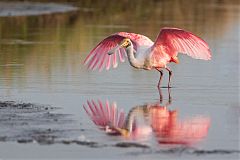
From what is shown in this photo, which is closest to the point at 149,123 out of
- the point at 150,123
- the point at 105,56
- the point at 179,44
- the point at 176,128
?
the point at 150,123

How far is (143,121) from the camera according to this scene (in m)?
11.6

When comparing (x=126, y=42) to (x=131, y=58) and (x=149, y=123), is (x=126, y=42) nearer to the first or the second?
(x=131, y=58)

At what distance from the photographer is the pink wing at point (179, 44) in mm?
15188

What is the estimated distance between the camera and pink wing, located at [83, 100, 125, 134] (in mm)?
11352

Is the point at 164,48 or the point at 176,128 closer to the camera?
the point at 176,128

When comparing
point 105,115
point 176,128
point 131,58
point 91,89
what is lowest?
point 176,128

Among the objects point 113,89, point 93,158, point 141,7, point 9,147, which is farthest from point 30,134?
point 141,7

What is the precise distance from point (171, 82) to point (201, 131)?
4.72 m

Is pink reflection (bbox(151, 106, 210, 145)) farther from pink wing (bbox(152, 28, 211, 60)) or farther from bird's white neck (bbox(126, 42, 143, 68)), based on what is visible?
pink wing (bbox(152, 28, 211, 60))

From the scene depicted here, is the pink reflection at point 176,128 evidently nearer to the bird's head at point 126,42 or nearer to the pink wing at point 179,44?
the bird's head at point 126,42

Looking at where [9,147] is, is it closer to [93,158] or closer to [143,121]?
[93,158]

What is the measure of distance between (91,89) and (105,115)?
2.34 m

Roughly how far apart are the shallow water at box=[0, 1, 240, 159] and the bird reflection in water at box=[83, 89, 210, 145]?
0.33ft

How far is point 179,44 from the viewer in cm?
1539
